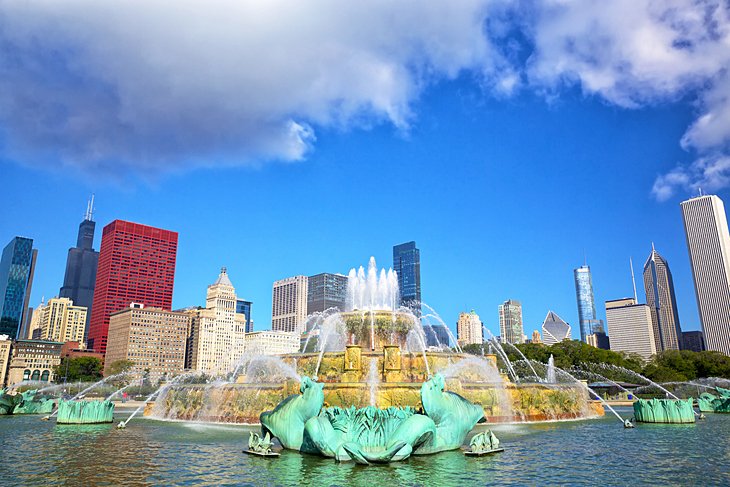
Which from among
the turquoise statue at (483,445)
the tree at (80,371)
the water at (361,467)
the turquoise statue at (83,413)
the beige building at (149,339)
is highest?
the beige building at (149,339)

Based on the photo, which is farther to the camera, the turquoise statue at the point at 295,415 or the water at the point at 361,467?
the turquoise statue at the point at 295,415

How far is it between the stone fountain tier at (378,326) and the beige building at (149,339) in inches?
6227

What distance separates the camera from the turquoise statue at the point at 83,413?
26.9 metres

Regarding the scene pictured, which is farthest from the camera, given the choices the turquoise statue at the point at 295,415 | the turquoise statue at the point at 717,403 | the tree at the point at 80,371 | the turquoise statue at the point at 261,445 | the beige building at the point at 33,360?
the beige building at the point at 33,360

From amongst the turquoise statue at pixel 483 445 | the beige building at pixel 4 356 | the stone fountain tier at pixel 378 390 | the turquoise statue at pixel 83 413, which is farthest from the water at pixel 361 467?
the beige building at pixel 4 356

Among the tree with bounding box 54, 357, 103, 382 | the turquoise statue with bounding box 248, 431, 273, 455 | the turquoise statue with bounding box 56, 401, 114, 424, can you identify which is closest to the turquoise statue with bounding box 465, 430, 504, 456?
the turquoise statue with bounding box 248, 431, 273, 455

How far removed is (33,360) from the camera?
565 feet

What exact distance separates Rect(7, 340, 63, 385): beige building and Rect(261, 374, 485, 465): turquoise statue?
17105 cm

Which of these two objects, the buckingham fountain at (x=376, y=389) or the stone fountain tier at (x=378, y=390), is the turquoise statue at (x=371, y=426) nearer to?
the buckingham fountain at (x=376, y=389)

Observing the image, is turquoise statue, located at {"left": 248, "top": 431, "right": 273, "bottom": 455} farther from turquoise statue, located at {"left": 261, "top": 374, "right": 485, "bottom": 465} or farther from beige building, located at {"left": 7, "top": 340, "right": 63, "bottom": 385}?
beige building, located at {"left": 7, "top": 340, "right": 63, "bottom": 385}

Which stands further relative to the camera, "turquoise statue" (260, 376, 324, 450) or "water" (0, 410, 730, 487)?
"turquoise statue" (260, 376, 324, 450)

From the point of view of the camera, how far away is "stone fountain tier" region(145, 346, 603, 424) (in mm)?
23688

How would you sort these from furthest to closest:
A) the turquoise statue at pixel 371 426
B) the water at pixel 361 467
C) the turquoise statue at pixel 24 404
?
the turquoise statue at pixel 24 404 < the turquoise statue at pixel 371 426 < the water at pixel 361 467

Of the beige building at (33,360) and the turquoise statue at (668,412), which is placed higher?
the beige building at (33,360)
